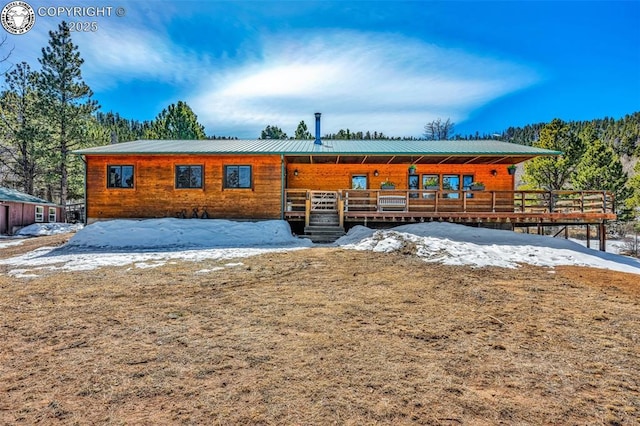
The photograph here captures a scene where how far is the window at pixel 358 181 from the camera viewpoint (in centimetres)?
1510

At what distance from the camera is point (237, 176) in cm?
1350

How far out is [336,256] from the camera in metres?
8.48

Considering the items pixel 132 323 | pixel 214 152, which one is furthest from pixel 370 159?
pixel 132 323

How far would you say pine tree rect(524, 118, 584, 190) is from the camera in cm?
2188

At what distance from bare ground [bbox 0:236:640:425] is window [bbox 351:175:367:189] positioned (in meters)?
9.45

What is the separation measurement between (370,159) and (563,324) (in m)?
10.9

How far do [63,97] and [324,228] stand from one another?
23666mm

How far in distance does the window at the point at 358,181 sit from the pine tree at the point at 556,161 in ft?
45.6

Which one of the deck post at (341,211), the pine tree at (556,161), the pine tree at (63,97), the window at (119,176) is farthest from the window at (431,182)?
the pine tree at (63,97)

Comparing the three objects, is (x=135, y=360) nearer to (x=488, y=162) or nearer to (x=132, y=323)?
(x=132, y=323)

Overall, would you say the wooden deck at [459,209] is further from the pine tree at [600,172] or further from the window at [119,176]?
the pine tree at [600,172]

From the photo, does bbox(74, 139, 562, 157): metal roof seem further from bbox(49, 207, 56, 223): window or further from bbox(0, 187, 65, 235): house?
bbox(49, 207, 56, 223): window

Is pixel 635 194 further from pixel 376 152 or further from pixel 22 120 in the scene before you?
pixel 22 120

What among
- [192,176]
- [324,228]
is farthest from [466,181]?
[192,176]
